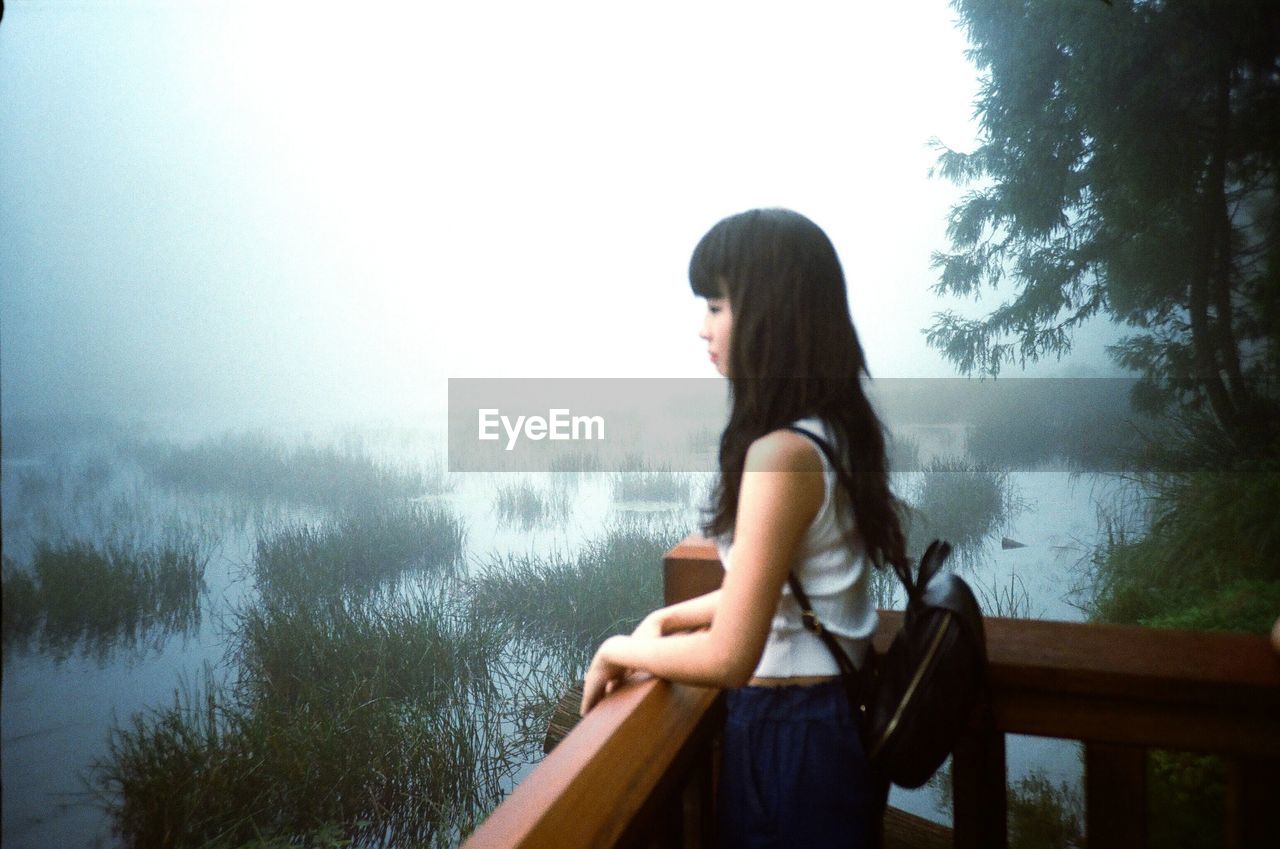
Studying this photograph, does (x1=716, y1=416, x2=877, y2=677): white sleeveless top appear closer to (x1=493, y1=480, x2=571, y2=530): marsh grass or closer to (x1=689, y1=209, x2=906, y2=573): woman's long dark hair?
(x1=689, y1=209, x2=906, y2=573): woman's long dark hair

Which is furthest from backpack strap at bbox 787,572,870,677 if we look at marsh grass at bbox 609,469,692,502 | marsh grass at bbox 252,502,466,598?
marsh grass at bbox 252,502,466,598

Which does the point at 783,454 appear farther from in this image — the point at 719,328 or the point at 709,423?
the point at 709,423

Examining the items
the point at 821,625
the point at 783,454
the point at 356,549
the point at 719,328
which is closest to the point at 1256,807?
the point at 821,625

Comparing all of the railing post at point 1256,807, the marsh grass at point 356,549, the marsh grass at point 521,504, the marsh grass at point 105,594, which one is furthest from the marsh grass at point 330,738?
the railing post at point 1256,807

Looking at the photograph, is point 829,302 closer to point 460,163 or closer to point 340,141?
point 460,163

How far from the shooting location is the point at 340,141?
296 cm

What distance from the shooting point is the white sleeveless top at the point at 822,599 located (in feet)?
2.77

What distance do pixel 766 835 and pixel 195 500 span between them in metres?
2.63

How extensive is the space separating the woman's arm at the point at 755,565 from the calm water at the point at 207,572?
2217 mm

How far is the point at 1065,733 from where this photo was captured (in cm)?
81

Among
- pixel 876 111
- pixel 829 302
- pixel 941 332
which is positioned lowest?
pixel 829 302

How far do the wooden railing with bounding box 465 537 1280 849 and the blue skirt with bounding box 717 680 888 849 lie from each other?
0.13 feet

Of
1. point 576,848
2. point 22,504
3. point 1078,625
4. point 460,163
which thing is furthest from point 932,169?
point 22,504

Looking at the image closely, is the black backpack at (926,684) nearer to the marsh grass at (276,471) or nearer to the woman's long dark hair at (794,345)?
the woman's long dark hair at (794,345)
